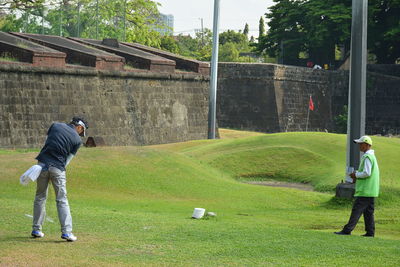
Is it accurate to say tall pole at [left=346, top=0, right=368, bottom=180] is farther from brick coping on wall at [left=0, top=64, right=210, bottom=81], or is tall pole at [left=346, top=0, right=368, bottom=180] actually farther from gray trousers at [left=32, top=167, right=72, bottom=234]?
brick coping on wall at [left=0, top=64, right=210, bottom=81]

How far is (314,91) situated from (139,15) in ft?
78.4

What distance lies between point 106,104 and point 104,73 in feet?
3.96

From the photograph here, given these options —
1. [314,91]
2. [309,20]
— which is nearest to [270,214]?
[314,91]

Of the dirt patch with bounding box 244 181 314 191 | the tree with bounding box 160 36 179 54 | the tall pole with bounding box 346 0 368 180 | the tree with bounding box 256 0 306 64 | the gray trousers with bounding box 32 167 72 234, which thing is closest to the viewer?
the gray trousers with bounding box 32 167 72 234

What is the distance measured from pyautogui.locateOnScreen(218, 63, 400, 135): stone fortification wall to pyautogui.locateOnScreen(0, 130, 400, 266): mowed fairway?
1864 centimetres

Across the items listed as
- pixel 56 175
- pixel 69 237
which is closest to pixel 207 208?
pixel 69 237

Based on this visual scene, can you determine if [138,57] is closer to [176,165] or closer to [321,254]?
[176,165]

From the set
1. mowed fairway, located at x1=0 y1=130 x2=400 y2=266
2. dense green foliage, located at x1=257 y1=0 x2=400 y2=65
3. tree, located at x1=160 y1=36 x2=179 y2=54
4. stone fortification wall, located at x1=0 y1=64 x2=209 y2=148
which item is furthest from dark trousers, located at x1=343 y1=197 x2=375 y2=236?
tree, located at x1=160 y1=36 x2=179 y2=54

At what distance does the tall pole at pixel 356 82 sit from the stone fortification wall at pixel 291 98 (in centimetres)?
2912

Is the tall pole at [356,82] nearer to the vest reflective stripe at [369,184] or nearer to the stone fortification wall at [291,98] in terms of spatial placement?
the vest reflective stripe at [369,184]

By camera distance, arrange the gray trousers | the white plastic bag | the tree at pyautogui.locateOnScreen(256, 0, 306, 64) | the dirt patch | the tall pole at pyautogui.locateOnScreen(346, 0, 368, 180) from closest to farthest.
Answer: the white plastic bag → the gray trousers → the tall pole at pyautogui.locateOnScreen(346, 0, 368, 180) → the dirt patch → the tree at pyautogui.locateOnScreen(256, 0, 306, 64)

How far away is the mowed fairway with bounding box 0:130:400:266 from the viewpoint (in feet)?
34.0

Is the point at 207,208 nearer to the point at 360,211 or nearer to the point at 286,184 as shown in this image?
the point at 360,211

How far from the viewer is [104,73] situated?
107 ft
